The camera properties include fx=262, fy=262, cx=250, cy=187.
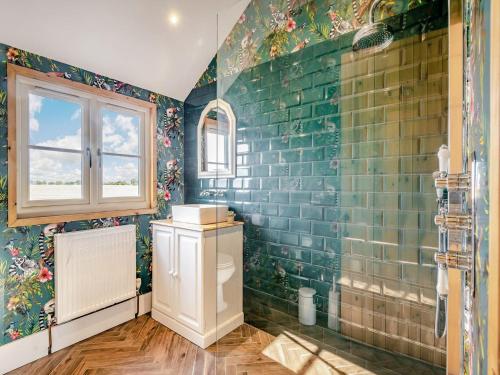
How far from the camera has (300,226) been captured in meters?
1.95

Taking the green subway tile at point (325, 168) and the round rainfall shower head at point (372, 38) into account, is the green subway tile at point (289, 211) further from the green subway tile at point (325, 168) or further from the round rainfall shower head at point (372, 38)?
the round rainfall shower head at point (372, 38)

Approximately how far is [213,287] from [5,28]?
2.23 m

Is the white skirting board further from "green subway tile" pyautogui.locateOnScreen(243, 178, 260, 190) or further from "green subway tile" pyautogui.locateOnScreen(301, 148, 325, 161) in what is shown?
"green subway tile" pyautogui.locateOnScreen(301, 148, 325, 161)

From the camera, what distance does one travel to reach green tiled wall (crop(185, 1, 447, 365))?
4.74ft

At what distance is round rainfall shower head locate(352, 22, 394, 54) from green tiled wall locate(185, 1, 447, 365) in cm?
5

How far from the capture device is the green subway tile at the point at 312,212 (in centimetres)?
185

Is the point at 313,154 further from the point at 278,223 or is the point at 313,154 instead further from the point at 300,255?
the point at 300,255

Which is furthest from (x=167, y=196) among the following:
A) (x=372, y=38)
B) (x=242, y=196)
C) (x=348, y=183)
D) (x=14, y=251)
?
(x=372, y=38)

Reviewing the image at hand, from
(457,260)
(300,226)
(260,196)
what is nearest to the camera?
(457,260)

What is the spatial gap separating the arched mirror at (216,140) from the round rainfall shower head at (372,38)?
1075 mm

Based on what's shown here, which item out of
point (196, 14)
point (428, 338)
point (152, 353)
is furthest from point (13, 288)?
point (428, 338)

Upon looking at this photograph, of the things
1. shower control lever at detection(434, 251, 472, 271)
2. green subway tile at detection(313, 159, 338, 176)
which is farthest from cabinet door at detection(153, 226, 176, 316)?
shower control lever at detection(434, 251, 472, 271)

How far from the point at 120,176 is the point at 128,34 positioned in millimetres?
1176

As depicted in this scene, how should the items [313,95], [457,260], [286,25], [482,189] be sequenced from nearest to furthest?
1. [482,189]
2. [457,260]
3. [313,95]
4. [286,25]
